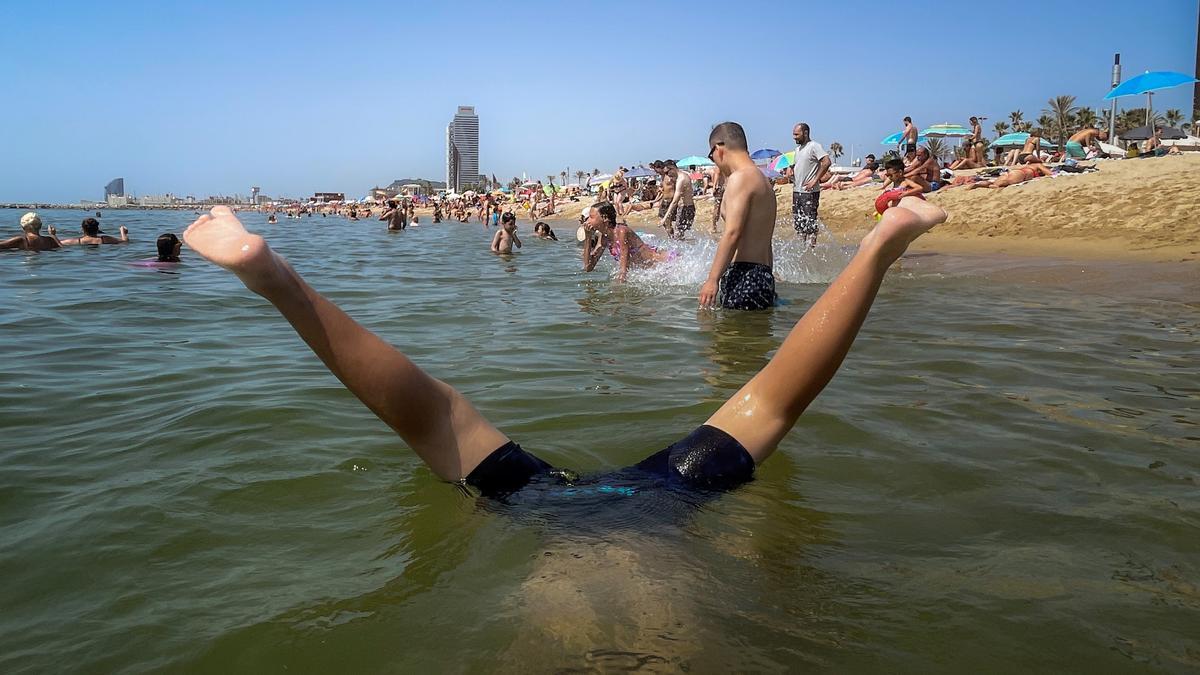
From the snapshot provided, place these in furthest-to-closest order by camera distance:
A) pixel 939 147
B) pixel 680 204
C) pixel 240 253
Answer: pixel 939 147
pixel 680 204
pixel 240 253

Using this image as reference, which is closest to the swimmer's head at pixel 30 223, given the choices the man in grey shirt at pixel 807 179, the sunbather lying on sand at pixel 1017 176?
the man in grey shirt at pixel 807 179

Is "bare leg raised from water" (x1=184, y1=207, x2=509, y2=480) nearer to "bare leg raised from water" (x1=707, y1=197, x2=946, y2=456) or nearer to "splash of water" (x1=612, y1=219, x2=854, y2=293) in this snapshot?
"bare leg raised from water" (x1=707, y1=197, x2=946, y2=456)

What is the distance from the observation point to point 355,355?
218 cm

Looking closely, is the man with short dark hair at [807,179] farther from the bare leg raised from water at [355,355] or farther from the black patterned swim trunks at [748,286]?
the bare leg raised from water at [355,355]

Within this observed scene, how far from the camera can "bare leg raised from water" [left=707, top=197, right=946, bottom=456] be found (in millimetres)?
2350

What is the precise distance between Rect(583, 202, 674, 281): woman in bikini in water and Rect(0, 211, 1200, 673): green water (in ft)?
12.9

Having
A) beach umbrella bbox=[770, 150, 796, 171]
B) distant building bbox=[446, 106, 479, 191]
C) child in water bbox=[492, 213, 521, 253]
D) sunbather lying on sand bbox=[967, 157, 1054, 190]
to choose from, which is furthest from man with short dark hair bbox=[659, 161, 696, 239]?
distant building bbox=[446, 106, 479, 191]

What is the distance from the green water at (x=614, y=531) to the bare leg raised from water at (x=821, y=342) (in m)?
0.31

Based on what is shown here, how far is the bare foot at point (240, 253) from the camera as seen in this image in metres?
2.05

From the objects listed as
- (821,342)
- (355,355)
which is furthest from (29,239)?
(821,342)

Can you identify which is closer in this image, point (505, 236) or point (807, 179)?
point (807, 179)

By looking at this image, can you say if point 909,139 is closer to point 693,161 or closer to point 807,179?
point 807,179

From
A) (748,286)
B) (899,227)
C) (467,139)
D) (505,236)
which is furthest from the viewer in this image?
(467,139)

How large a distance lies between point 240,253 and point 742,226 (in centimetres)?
454
